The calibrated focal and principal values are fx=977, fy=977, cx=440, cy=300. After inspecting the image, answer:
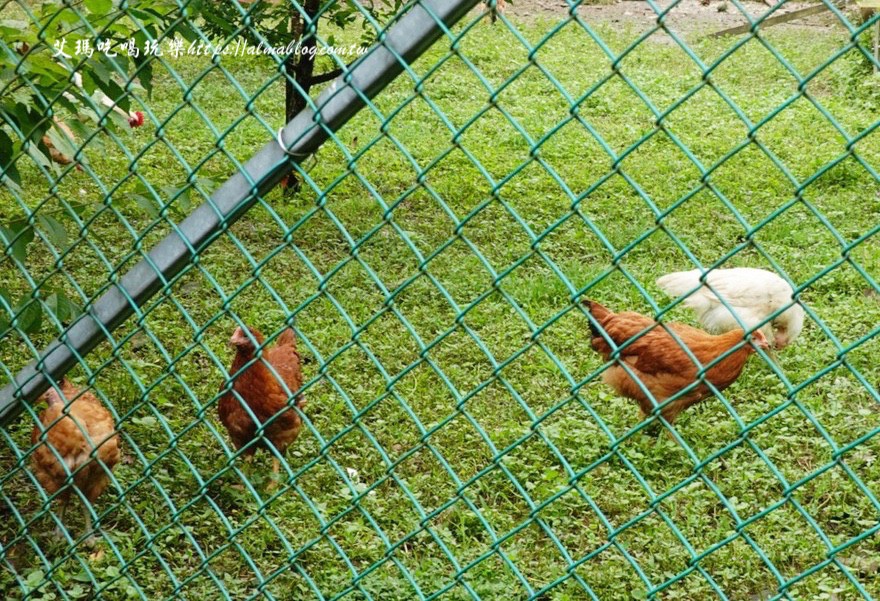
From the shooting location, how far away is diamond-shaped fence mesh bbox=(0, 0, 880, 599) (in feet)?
6.45

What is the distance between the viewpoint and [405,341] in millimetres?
5355

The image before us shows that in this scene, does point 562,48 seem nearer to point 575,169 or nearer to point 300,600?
point 575,169

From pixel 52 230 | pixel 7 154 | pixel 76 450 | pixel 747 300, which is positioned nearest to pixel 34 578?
pixel 76 450

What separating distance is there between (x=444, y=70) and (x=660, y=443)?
7490 mm

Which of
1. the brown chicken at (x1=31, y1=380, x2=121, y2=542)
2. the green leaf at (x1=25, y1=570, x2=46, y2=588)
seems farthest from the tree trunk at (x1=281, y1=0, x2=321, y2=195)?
the green leaf at (x1=25, y1=570, x2=46, y2=588)

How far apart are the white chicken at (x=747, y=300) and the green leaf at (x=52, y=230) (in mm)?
3080

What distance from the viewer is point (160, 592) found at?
11.3 ft

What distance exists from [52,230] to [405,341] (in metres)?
2.73

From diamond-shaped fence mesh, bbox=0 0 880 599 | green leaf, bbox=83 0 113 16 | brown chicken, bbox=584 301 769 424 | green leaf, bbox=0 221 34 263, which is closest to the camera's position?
diamond-shaped fence mesh, bbox=0 0 880 599

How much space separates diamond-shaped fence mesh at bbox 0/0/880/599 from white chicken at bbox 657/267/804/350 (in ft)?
0.66

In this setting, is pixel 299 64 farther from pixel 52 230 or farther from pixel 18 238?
pixel 18 238

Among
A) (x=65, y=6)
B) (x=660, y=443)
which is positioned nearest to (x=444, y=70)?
(x=660, y=443)

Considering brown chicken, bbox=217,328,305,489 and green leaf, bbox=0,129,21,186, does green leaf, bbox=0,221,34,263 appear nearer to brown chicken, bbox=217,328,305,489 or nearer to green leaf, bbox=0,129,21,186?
green leaf, bbox=0,129,21,186

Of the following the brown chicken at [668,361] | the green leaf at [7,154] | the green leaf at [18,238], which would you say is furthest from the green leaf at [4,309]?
the brown chicken at [668,361]
